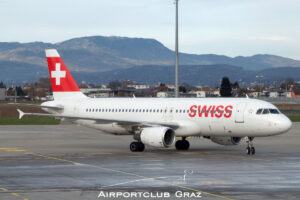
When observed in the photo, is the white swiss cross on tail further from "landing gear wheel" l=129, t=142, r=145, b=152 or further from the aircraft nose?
the aircraft nose

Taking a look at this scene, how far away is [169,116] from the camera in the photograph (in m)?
37.1

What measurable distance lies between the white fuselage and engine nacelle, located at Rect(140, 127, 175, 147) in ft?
4.05

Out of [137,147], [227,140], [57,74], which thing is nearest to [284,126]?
[227,140]

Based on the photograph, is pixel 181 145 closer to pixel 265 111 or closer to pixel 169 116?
pixel 169 116

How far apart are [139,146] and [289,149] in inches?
381

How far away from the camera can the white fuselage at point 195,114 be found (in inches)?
1325

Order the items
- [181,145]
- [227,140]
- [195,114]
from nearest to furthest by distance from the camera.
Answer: [195,114], [227,140], [181,145]

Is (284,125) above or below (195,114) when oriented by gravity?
below

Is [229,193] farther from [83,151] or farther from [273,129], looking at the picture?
[83,151]

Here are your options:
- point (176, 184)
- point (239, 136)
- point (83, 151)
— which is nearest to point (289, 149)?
point (239, 136)

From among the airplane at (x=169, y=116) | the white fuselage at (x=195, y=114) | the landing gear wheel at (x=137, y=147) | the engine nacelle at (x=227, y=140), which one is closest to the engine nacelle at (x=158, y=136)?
the airplane at (x=169, y=116)

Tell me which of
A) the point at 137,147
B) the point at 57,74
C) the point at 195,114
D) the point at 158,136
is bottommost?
the point at 137,147

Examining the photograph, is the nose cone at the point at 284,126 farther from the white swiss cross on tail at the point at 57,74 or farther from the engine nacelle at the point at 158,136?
the white swiss cross on tail at the point at 57,74

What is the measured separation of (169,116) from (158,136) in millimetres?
3141
